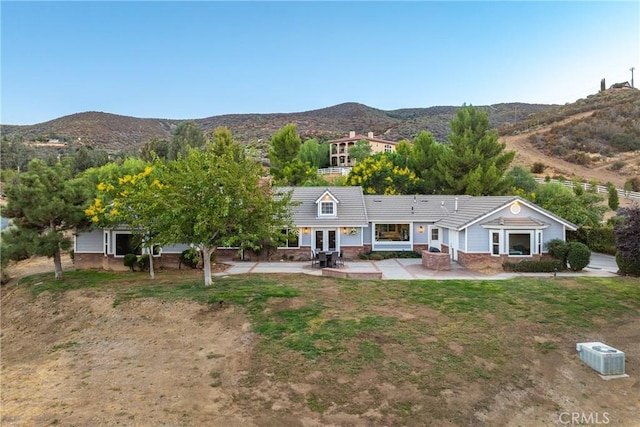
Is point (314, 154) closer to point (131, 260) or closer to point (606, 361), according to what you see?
point (131, 260)

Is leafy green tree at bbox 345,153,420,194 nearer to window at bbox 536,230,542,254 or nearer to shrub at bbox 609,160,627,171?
window at bbox 536,230,542,254

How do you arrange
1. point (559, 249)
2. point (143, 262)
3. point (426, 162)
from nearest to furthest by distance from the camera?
point (559, 249) < point (143, 262) < point (426, 162)

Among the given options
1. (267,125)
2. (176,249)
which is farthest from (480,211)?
(267,125)

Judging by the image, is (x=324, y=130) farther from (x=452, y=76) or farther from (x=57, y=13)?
(x=57, y=13)

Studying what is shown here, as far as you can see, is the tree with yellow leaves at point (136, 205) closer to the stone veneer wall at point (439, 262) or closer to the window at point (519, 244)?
the stone veneer wall at point (439, 262)

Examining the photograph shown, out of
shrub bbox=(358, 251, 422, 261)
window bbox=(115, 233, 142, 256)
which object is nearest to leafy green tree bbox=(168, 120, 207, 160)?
window bbox=(115, 233, 142, 256)

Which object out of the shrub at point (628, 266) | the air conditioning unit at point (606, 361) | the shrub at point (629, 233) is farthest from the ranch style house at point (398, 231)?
the air conditioning unit at point (606, 361)
